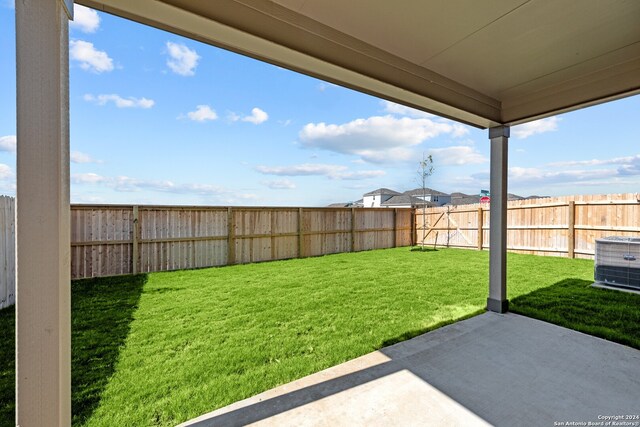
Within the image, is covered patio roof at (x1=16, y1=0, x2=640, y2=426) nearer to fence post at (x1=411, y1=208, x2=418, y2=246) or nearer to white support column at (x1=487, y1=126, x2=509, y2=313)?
white support column at (x1=487, y1=126, x2=509, y2=313)

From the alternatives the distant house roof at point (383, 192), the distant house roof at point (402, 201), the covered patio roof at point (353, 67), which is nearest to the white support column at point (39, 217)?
the covered patio roof at point (353, 67)

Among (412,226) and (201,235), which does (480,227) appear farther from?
(201,235)

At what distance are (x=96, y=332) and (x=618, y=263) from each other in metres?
7.61

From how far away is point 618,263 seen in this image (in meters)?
4.76

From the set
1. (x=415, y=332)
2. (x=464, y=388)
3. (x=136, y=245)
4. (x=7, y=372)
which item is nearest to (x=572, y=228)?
(x=415, y=332)

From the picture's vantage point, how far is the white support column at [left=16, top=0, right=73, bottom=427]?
41.6 inches

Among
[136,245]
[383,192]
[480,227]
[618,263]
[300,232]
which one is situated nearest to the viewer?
[618,263]

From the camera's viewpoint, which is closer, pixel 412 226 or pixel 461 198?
pixel 412 226

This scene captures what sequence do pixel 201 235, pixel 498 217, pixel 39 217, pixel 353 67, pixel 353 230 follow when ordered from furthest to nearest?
pixel 353 230 → pixel 201 235 → pixel 498 217 → pixel 353 67 → pixel 39 217

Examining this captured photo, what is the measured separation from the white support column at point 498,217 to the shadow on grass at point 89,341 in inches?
164

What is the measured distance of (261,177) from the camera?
36.7ft

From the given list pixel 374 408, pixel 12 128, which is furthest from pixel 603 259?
pixel 12 128

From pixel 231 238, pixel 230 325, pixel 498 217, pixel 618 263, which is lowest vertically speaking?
pixel 230 325

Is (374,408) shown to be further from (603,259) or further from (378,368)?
(603,259)
